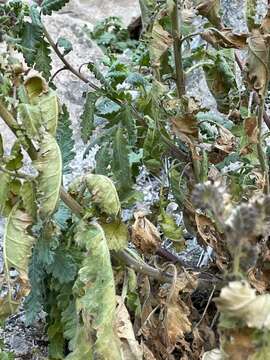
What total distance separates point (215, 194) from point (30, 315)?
66 cm

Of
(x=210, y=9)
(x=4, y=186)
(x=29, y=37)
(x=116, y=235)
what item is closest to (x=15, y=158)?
(x=4, y=186)

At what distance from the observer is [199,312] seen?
1.49 meters

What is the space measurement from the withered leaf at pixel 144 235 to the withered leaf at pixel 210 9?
14.1 inches

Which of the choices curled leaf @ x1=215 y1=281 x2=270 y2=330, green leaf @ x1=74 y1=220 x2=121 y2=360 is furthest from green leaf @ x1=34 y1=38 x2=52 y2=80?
curled leaf @ x1=215 y1=281 x2=270 y2=330

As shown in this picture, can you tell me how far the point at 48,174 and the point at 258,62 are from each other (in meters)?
0.36

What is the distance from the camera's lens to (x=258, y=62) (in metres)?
1.15

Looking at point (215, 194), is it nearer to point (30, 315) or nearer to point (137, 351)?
point (137, 351)

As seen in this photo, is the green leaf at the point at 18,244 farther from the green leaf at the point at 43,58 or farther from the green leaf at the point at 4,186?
the green leaf at the point at 43,58

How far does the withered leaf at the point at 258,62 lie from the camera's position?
1.14 metres

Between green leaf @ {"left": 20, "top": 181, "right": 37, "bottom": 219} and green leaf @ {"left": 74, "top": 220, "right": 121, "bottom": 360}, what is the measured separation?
9cm

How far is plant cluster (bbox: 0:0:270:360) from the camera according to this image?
111 cm

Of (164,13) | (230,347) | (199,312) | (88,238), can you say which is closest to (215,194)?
(230,347)

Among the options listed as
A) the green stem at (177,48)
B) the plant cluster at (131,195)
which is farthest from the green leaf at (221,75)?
the green stem at (177,48)

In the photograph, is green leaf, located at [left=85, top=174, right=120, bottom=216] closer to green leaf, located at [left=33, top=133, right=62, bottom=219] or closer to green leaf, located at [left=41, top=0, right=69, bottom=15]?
green leaf, located at [left=33, top=133, right=62, bottom=219]
